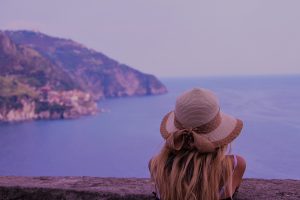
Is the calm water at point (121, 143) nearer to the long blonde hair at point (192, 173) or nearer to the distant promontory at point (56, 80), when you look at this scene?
the distant promontory at point (56, 80)

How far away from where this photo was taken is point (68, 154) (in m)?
76.4

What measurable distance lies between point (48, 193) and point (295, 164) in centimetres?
6072

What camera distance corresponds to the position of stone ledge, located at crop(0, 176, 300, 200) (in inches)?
94.2

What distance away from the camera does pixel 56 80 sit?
120688 millimetres

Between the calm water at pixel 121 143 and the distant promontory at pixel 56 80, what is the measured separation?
4511 millimetres

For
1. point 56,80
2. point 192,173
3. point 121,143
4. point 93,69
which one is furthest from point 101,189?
point 93,69

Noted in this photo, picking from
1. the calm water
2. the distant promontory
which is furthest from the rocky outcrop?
the calm water

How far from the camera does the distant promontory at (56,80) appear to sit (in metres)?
107

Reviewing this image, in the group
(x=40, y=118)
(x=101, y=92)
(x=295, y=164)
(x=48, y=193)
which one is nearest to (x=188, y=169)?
(x=48, y=193)

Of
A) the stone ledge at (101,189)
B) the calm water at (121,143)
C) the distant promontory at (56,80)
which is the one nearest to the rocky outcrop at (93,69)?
the distant promontory at (56,80)

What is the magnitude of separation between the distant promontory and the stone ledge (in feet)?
338

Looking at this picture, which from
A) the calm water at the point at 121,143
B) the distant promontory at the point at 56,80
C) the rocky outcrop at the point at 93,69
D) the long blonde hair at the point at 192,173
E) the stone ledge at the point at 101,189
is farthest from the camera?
the rocky outcrop at the point at 93,69

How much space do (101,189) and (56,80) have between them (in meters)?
120

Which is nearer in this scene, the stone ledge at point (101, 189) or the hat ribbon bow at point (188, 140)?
the hat ribbon bow at point (188, 140)
